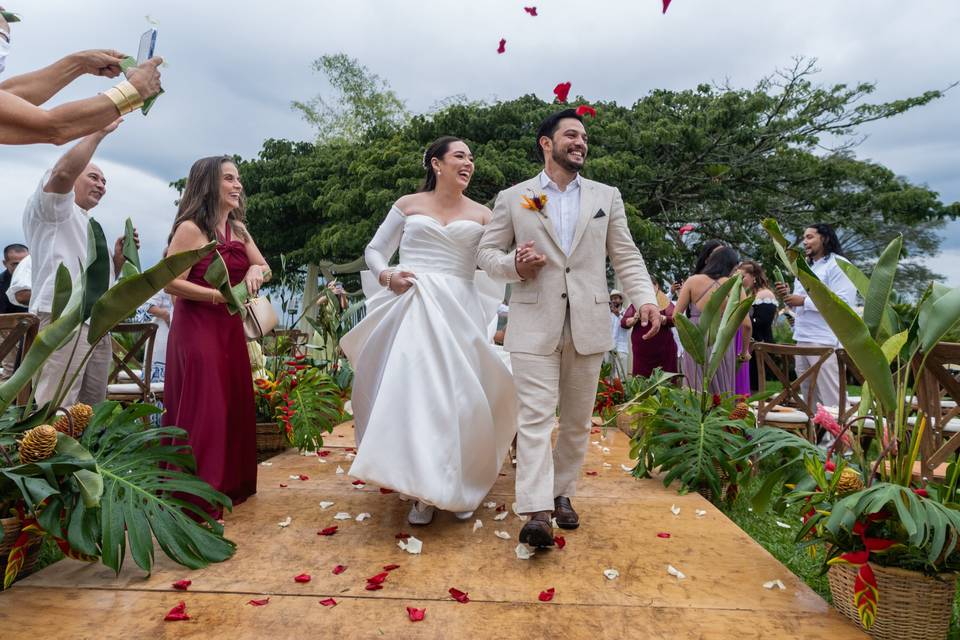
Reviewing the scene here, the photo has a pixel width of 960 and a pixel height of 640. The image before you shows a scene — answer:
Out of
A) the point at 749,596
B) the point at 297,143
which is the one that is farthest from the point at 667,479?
the point at 297,143

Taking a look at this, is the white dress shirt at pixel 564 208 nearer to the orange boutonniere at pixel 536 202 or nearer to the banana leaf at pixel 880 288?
the orange boutonniere at pixel 536 202

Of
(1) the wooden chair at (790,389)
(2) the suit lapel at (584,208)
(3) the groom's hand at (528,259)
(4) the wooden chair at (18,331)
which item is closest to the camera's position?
(4) the wooden chair at (18,331)

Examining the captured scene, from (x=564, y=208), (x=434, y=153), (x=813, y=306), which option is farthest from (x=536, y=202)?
(x=813, y=306)

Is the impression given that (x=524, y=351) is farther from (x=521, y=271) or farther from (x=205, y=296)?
(x=205, y=296)

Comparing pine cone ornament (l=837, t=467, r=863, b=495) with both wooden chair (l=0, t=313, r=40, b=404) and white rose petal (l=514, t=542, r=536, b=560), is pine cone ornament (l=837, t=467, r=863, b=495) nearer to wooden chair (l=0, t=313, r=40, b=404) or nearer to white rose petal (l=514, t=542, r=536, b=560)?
white rose petal (l=514, t=542, r=536, b=560)

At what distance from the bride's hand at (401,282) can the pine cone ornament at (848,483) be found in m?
2.24

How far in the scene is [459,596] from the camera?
2.52 meters

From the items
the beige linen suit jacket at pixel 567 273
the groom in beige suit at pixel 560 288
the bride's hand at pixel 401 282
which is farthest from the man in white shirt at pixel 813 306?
the bride's hand at pixel 401 282

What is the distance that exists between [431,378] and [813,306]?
4.39 m

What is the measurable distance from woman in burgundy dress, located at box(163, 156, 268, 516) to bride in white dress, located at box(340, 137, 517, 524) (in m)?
0.64

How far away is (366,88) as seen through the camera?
27891 mm

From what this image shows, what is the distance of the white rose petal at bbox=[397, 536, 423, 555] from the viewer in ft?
10.1

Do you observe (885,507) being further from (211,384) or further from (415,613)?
(211,384)

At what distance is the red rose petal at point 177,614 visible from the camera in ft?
7.61
